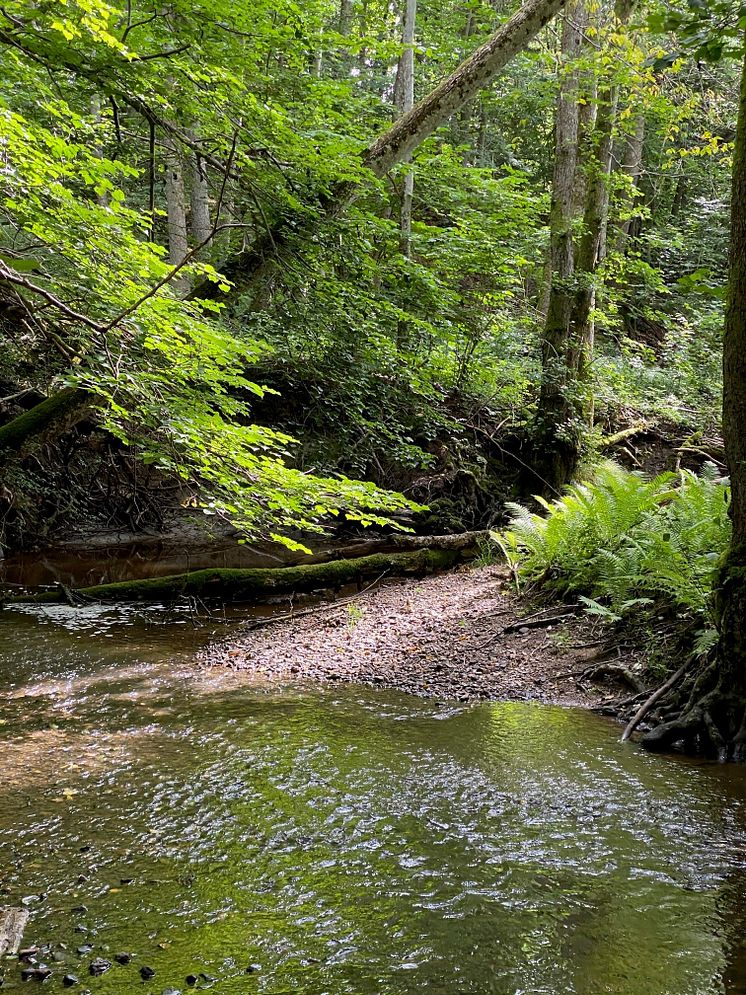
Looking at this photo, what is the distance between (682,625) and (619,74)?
8.52 metres

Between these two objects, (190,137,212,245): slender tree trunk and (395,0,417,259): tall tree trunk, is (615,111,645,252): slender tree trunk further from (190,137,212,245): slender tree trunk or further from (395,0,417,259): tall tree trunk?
(190,137,212,245): slender tree trunk

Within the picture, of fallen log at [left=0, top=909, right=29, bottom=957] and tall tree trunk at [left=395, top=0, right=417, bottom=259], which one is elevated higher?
tall tree trunk at [left=395, top=0, right=417, bottom=259]

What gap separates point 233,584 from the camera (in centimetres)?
902

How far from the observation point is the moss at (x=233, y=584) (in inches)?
347

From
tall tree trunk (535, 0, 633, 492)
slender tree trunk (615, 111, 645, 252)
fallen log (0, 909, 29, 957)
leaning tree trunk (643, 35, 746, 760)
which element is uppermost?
slender tree trunk (615, 111, 645, 252)

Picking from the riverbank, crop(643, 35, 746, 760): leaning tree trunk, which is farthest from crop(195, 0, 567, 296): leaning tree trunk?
crop(643, 35, 746, 760): leaning tree trunk

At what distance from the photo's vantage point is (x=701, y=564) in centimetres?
553

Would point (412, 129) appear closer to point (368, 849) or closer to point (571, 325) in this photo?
point (571, 325)

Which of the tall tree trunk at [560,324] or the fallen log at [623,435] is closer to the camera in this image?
the tall tree trunk at [560,324]

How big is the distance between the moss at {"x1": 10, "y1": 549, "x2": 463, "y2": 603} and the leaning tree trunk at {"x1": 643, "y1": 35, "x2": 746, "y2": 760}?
5.63 m

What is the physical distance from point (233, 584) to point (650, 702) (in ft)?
18.3

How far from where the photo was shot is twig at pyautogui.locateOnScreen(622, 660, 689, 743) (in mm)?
4684

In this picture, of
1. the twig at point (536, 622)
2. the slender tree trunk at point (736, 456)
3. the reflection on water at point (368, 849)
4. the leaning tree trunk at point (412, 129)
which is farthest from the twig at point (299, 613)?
the slender tree trunk at point (736, 456)

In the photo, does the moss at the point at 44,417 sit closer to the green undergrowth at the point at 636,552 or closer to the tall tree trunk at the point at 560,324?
the green undergrowth at the point at 636,552
